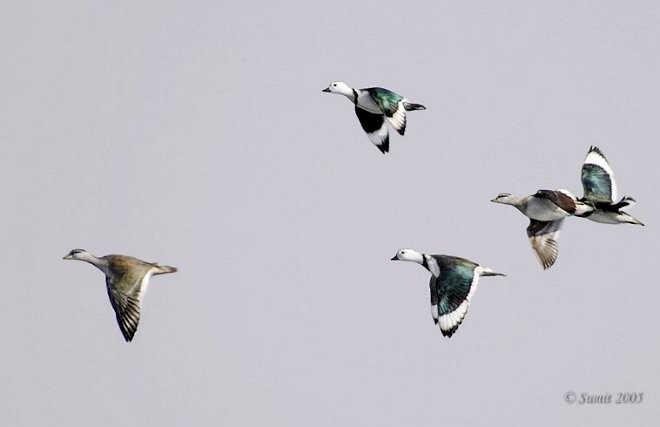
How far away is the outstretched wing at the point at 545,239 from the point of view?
Answer: 4756 cm

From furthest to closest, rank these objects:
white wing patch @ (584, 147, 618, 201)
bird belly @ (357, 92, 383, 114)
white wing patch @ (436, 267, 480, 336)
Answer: white wing patch @ (584, 147, 618, 201) → bird belly @ (357, 92, 383, 114) → white wing patch @ (436, 267, 480, 336)

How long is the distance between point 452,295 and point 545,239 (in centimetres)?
491

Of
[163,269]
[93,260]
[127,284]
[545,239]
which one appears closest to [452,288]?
[545,239]

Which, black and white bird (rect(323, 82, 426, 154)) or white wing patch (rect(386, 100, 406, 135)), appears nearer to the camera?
white wing patch (rect(386, 100, 406, 135))

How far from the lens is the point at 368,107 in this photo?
49.3m

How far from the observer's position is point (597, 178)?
166ft

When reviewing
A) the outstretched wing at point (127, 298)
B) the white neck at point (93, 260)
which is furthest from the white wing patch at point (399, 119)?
the white neck at point (93, 260)

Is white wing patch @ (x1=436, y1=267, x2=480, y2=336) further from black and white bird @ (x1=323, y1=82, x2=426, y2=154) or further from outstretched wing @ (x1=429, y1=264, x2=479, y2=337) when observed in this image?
black and white bird @ (x1=323, y1=82, x2=426, y2=154)

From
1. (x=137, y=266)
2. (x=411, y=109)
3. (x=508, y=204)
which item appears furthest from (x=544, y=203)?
(x=137, y=266)

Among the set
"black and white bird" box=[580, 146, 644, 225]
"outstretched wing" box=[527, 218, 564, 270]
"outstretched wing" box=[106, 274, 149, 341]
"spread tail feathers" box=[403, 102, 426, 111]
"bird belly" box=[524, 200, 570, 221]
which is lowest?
"outstretched wing" box=[106, 274, 149, 341]

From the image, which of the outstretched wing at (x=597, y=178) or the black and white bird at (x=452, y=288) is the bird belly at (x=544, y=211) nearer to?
the outstretched wing at (x=597, y=178)

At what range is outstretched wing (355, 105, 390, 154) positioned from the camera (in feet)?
165

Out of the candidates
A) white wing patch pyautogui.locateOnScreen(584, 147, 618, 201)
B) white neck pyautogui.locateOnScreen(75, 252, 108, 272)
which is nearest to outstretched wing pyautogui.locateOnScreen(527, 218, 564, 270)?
white wing patch pyautogui.locateOnScreen(584, 147, 618, 201)

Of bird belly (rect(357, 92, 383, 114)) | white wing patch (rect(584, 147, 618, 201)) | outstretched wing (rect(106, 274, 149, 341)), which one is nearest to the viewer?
outstretched wing (rect(106, 274, 149, 341))
